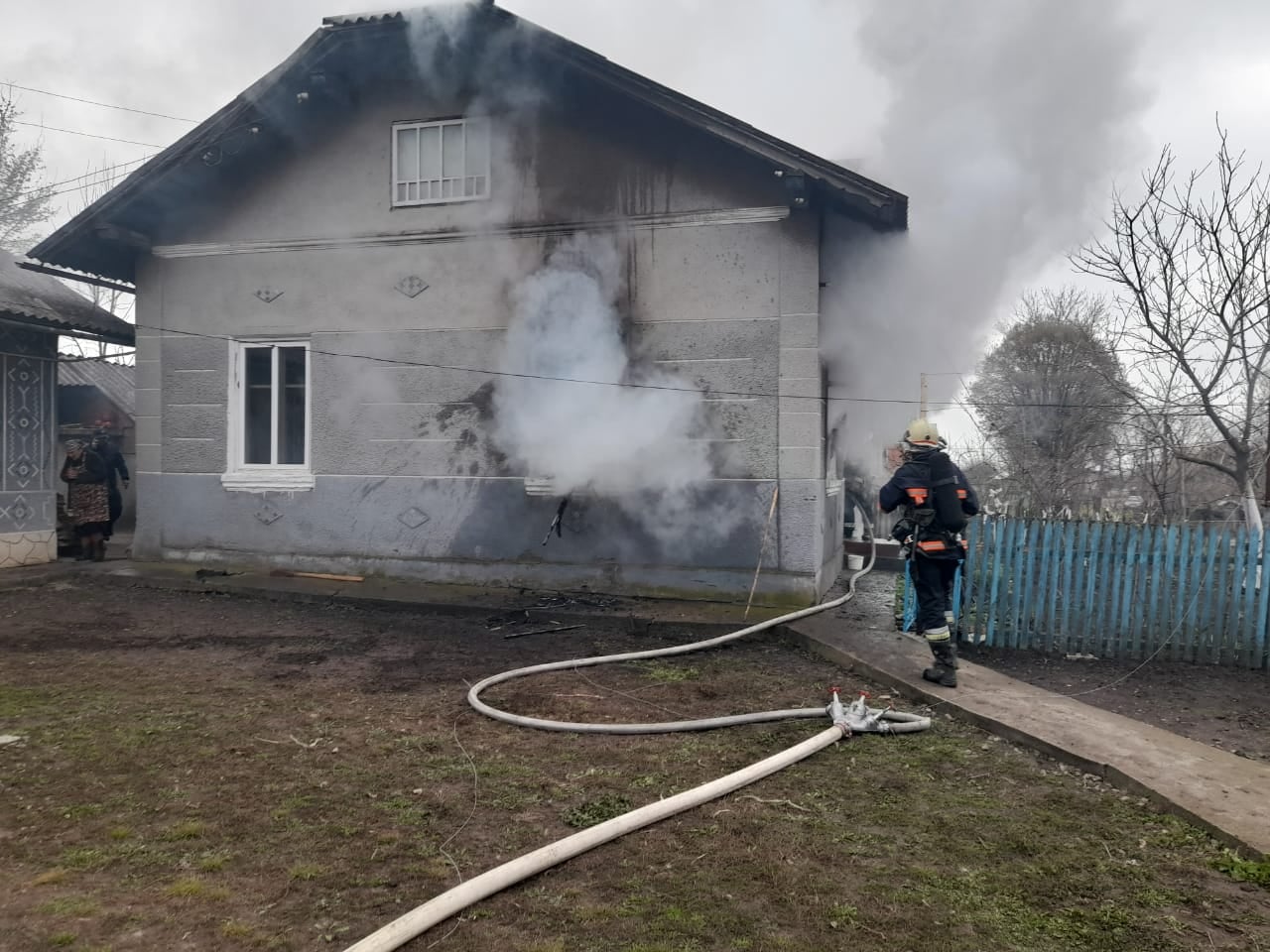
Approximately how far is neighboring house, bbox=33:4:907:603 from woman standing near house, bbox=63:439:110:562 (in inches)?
38.2

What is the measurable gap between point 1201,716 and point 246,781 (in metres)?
5.82

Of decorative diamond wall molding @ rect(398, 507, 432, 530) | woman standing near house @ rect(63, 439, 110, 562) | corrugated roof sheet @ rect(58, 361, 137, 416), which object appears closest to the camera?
decorative diamond wall molding @ rect(398, 507, 432, 530)

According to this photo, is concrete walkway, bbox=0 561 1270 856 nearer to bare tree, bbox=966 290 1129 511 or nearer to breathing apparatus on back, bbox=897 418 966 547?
breathing apparatus on back, bbox=897 418 966 547

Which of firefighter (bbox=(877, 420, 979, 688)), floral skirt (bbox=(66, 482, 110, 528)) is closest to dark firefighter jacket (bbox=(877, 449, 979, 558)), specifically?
firefighter (bbox=(877, 420, 979, 688))

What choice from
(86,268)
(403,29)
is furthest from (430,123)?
(86,268)

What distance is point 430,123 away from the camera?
8.94 meters

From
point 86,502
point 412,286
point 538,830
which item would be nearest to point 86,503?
point 86,502

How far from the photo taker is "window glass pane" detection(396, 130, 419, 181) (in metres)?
9.02

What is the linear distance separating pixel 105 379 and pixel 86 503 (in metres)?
7.71

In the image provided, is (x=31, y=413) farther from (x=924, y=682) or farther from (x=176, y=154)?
(x=924, y=682)

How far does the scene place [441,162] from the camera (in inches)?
353

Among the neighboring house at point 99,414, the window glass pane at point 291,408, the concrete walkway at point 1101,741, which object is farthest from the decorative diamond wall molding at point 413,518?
the neighboring house at point 99,414

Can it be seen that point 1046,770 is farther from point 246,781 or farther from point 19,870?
point 19,870

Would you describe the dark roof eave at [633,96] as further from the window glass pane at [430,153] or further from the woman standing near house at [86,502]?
the woman standing near house at [86,502]
